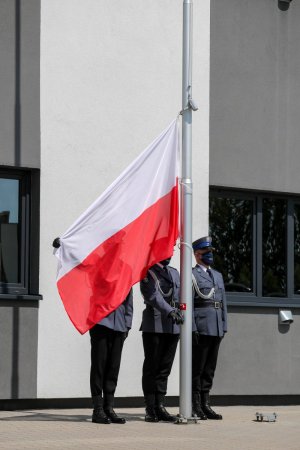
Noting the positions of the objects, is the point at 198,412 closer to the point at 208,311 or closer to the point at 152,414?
the point at 152,414

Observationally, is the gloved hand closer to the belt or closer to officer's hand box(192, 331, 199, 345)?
officer's hand box(192, 331, 199, 345)

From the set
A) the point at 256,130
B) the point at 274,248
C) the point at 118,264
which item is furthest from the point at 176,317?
the point at 256,130

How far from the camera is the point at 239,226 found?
15.7 metres

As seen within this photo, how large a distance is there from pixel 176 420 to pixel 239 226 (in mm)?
4610

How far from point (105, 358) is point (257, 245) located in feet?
15.6

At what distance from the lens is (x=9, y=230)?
45.4 ft

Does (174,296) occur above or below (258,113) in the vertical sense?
below

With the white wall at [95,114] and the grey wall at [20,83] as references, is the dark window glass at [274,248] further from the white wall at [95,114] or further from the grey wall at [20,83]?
the grey wall at [20,83]

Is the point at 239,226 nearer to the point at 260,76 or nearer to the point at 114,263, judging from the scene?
the point at 260,76

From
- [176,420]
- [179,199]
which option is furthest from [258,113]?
[176,420]

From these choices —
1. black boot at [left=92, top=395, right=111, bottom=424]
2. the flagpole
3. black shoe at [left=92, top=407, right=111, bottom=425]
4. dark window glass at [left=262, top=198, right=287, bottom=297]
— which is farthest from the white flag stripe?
dark window glass at [left=262, top=198, right=287, bottom=297]

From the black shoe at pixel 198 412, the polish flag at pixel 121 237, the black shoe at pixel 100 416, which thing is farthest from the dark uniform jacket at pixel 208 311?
the black shoe at pixel 100 416

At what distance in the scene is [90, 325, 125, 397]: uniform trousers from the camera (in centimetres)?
1155

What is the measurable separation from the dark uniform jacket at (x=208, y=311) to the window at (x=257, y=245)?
240cm
